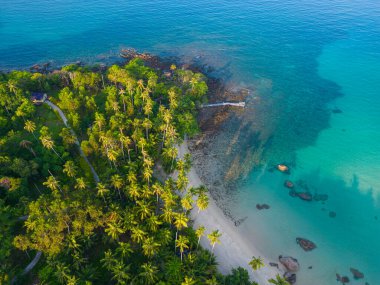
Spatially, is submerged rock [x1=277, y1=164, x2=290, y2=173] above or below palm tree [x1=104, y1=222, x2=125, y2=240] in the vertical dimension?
below

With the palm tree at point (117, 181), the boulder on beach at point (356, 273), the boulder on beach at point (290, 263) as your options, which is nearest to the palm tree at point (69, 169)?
the palm tree at point (117, 181)

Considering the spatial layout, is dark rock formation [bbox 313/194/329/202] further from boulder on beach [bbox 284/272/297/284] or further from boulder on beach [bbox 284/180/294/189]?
boulder on beach [bbox 284/272/297/284]

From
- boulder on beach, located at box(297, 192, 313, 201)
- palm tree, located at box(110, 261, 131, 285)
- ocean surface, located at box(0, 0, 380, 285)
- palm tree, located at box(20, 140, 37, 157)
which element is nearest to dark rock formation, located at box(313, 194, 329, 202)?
ocean surface, located at box(0, 0, 380, 285)

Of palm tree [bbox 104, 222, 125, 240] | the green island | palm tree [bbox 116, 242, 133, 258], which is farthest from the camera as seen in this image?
palm tree [bbox 104, 222, 125, 240]

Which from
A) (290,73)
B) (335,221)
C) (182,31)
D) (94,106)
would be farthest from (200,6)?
(335,221)

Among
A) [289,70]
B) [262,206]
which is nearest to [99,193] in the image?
[262,206]

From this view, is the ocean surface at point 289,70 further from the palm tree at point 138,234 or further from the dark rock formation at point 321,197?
the palm tree at point 138,234

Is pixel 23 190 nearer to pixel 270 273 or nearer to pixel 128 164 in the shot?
pixel 128 164
